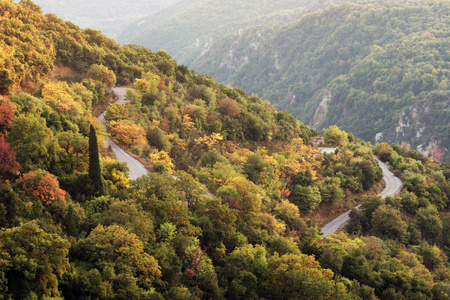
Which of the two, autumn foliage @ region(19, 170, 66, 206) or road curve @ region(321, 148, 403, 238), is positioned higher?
autumn foliage @ region(19, 170, 66, 206)

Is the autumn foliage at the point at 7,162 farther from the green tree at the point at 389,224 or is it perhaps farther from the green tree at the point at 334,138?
the green tree at the point at 334,138

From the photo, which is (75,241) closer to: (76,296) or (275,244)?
(76,296)

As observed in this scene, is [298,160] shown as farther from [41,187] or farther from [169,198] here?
[41,187]

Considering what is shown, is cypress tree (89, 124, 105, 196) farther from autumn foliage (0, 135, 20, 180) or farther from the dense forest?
autumn foliage (0, 135, 20, 180)

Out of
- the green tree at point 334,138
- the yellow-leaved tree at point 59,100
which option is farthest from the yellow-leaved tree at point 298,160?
the yellow-leaved tree at point 59,100

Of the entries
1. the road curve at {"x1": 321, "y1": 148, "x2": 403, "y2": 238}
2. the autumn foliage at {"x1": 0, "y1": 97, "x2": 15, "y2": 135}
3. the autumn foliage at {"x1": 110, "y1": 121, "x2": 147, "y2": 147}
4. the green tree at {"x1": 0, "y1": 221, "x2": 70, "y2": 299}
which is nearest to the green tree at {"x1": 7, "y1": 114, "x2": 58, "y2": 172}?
the autumn foliage at {"x1": 0, "y1": 97, "x2": 15, "y2": 135}

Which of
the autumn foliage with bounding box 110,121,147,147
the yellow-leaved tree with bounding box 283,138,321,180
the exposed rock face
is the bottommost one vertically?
the exposed rock face

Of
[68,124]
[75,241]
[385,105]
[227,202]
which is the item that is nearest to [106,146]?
[68,124]
